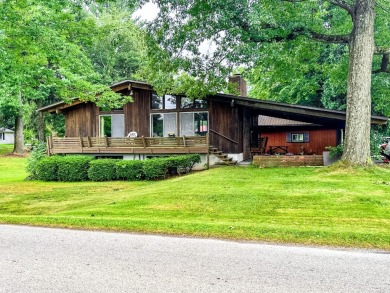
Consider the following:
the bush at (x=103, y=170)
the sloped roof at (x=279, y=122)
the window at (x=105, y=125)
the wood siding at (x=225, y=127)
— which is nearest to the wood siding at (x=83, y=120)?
the window at (x=105, y=125)

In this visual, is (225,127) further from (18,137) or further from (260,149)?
(18,137)

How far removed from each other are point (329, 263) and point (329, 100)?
67.1ft

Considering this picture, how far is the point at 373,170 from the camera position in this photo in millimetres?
10672

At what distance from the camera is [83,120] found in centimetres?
2078

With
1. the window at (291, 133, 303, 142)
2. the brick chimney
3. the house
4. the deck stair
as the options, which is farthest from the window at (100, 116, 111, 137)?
the window at (291, 133, 303, 142)

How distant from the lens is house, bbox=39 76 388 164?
57.7ft

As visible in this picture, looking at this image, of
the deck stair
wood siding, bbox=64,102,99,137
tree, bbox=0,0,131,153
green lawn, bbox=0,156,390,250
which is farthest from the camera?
wood siding, bbox=64,102,99,137

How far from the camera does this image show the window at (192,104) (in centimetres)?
1878

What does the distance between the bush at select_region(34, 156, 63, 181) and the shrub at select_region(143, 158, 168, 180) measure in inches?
202

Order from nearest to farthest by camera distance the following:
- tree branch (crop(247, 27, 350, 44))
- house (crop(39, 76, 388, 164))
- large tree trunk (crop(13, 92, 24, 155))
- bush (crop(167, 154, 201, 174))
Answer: tree branch (crop(247, 27, 350, 44))
bush (crop(167, 154, 201, 174))
house (crop(39, 76, 388, 164))
large tree trunk (crop(13, 92, 24, 155))

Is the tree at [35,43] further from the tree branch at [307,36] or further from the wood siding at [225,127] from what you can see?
the wood siding at [225,127]

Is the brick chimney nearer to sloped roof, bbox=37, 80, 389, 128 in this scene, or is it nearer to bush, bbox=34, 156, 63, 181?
sloped roof, bbox=37, 80, 389, 128

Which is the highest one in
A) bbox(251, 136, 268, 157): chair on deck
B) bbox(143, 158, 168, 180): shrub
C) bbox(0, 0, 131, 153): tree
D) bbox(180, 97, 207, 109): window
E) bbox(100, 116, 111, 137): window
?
bbox(0, 0, 131, 153): tree

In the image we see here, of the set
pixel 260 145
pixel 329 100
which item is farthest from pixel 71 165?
pixel 329 100
